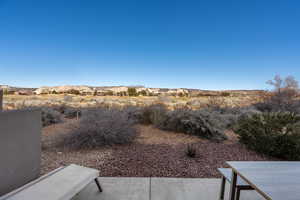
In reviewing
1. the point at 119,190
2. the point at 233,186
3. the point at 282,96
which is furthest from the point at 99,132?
the point at 282,96

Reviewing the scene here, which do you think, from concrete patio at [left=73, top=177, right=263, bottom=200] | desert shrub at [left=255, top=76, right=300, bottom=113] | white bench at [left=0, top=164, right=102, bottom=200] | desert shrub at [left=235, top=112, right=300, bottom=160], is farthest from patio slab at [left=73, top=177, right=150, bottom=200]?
desert shrub at [left=255, top=76, right=300, bottom=113]

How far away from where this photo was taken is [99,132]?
4305mm

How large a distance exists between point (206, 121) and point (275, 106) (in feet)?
27.6

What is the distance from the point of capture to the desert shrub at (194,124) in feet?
17.0

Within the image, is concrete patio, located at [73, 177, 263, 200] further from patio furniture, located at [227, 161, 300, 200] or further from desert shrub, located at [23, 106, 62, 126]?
desert shrub, located at [23, 106, 62, 126]

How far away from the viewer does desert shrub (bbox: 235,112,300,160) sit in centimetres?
354

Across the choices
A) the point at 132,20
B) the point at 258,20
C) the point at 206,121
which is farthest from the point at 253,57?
the point at 132,20

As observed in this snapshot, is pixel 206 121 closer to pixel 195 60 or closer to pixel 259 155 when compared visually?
pixel 259 155

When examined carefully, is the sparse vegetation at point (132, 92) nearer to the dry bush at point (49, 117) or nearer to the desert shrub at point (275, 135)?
the dry bush at point (49, 117)

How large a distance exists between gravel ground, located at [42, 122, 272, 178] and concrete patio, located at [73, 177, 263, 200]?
0.78 ft

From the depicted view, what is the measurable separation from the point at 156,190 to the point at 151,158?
3.88 feet

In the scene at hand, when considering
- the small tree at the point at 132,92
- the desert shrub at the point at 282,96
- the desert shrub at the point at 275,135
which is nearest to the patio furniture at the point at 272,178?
the desert shrub at the point at 275,135

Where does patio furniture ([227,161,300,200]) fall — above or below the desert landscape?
above

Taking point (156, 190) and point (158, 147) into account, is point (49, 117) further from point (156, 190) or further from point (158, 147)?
point (156, 190)
